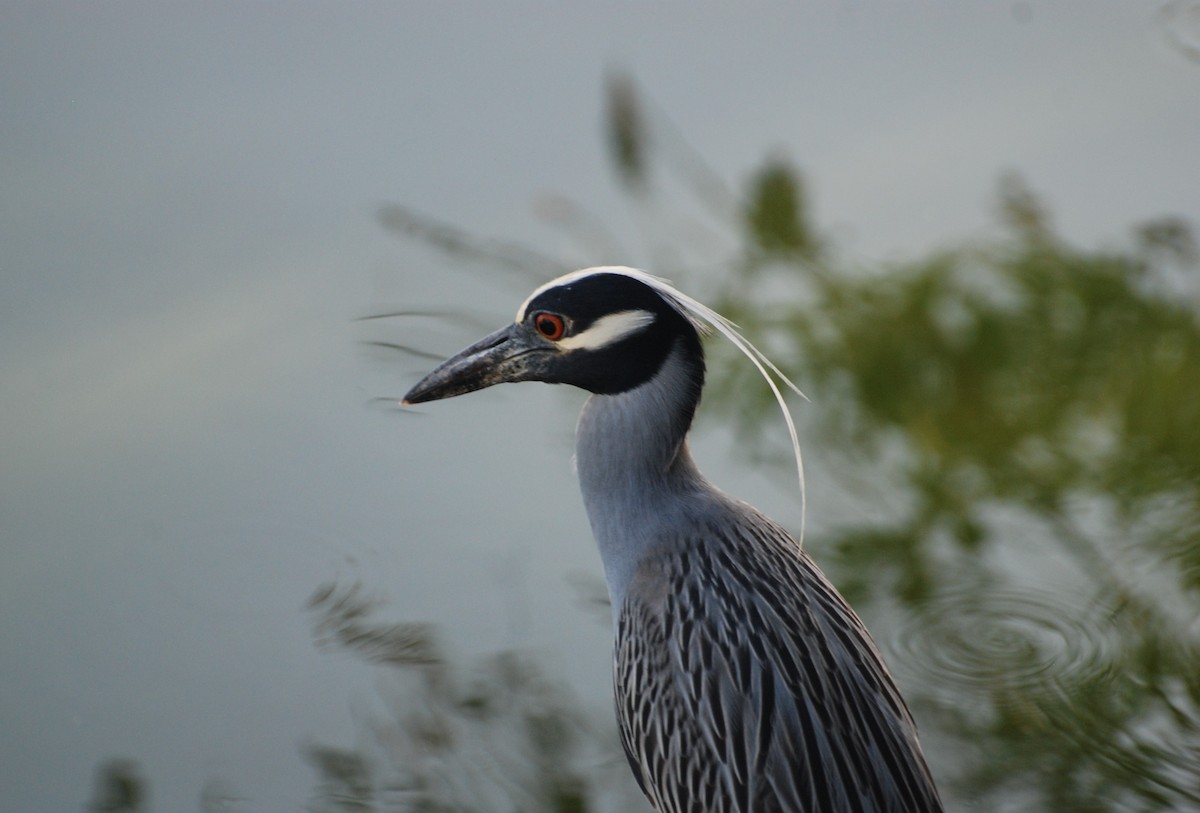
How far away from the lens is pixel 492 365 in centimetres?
298

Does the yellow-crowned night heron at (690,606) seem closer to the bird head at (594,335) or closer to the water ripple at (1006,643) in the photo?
the bird head at (594,335)

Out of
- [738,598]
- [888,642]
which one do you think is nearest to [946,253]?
[888,642]

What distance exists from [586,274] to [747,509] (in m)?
0.65

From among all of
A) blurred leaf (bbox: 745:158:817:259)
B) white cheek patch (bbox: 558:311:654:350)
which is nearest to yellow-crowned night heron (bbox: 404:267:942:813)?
white cheek patch (bbox: 558:311:654:350)

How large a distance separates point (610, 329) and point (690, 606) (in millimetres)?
619

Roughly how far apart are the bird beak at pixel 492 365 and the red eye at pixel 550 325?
0.09 feet

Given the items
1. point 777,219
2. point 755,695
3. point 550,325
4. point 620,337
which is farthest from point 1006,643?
point 777,219

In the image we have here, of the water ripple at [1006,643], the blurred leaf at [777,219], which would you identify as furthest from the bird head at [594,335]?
the blurred leaf at [777,219]

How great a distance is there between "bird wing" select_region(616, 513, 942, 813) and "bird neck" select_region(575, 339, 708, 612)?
0.11 m

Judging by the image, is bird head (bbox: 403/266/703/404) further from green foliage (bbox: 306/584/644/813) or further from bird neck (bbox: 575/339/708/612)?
green foliage (bbox: 306/584/644/813)

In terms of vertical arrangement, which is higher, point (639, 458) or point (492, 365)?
point (492, 365)

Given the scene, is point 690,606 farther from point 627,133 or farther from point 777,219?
point 627,133

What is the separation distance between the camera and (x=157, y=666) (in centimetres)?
338

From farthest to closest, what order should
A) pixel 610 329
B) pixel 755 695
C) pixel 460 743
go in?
1. pixel 460 743
2. pixel 610 329
3. pixel 755 695
